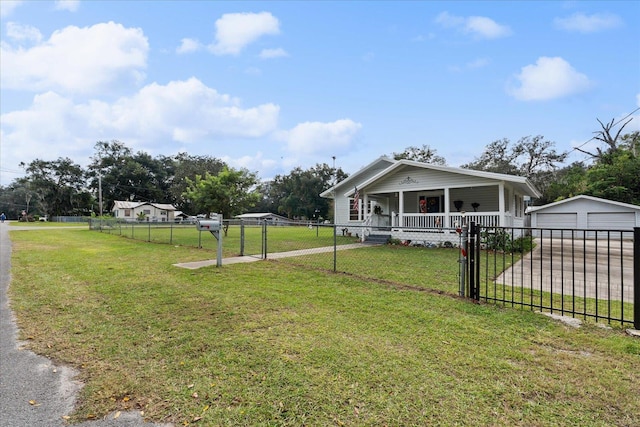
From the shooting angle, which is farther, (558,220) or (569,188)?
(569,188)

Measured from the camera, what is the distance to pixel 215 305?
4742 mm

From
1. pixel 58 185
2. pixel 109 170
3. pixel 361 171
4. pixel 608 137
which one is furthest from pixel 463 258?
pixel 109 170

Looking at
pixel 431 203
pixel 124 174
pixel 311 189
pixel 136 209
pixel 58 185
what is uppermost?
pixel 124 174

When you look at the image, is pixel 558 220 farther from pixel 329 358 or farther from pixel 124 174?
pixel 124 174

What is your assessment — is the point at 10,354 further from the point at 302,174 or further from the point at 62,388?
the point at 302,174

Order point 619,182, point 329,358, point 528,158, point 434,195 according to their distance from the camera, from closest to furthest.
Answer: point 329,358, point 434,195, point 619,182, point 528,158

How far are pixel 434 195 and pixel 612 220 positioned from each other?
1199cm

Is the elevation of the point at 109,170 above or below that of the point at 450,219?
above

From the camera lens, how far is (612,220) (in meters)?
19.3

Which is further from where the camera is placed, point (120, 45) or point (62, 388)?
point (120, 45)

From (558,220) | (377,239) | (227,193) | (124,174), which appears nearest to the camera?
(377,239)

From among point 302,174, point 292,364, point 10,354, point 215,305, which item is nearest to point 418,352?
point 292,364

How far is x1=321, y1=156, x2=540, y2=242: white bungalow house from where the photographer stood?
13328 mm

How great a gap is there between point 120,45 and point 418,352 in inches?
541
